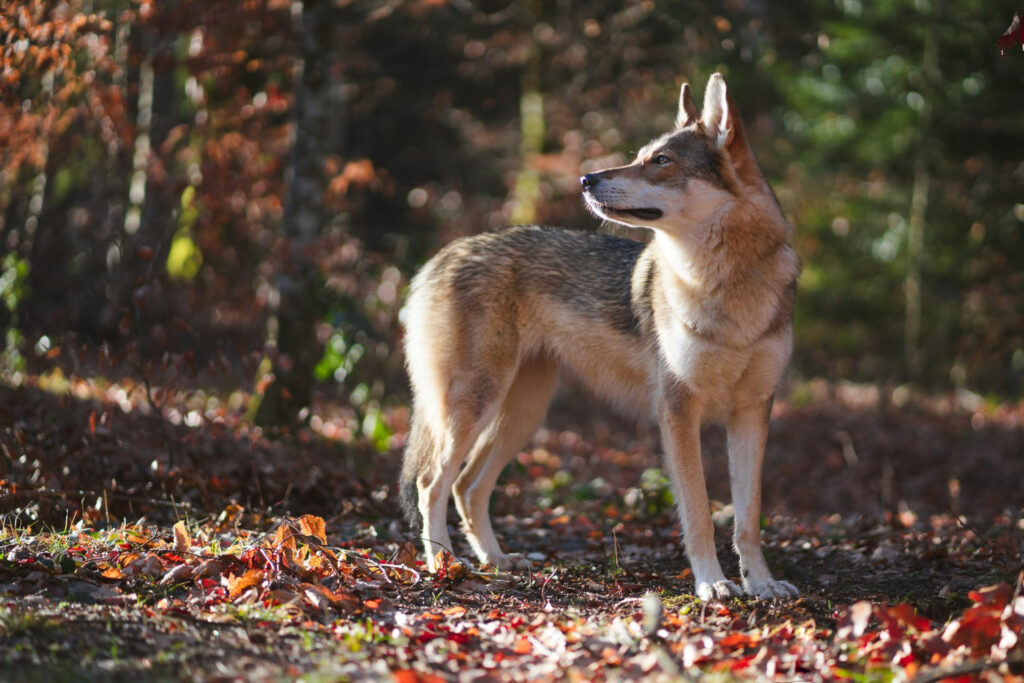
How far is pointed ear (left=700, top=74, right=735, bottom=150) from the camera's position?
4570 mm

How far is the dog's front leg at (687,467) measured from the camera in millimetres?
4555

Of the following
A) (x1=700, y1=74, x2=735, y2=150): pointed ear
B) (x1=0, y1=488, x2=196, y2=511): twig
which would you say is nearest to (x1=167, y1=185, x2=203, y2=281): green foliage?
(x1=0, y1=488, x2=196, y2=511): twig

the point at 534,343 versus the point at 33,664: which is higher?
the point at 534,343

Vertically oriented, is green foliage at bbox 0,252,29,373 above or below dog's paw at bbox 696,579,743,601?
above

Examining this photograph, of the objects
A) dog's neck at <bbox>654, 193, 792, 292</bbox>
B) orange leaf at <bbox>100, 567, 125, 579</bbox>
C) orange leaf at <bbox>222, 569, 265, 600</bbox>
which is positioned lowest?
orange leaf at <bbox>222, 569, 265, 600</bbox>

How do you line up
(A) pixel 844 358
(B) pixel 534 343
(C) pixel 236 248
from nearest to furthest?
(B) pixel 534 343
(C) pixel 236 248
(A) pixel 844 358

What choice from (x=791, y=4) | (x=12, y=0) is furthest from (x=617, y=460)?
(x=791, y=4)

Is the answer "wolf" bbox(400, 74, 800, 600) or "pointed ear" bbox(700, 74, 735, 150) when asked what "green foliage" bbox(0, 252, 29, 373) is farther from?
"pointed ear" bbox(700, 74, 735, 150)

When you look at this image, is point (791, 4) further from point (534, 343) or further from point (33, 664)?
point (33, 664)

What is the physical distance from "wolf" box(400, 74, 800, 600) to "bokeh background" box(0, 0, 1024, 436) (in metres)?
1.80

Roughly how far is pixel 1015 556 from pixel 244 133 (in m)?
8.88

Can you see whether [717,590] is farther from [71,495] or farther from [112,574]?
[71,495]

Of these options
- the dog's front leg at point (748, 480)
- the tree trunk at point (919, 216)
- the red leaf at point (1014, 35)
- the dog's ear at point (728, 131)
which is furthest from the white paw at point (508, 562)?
the tree trunk at point (919, 216)

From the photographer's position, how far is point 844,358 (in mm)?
16547
